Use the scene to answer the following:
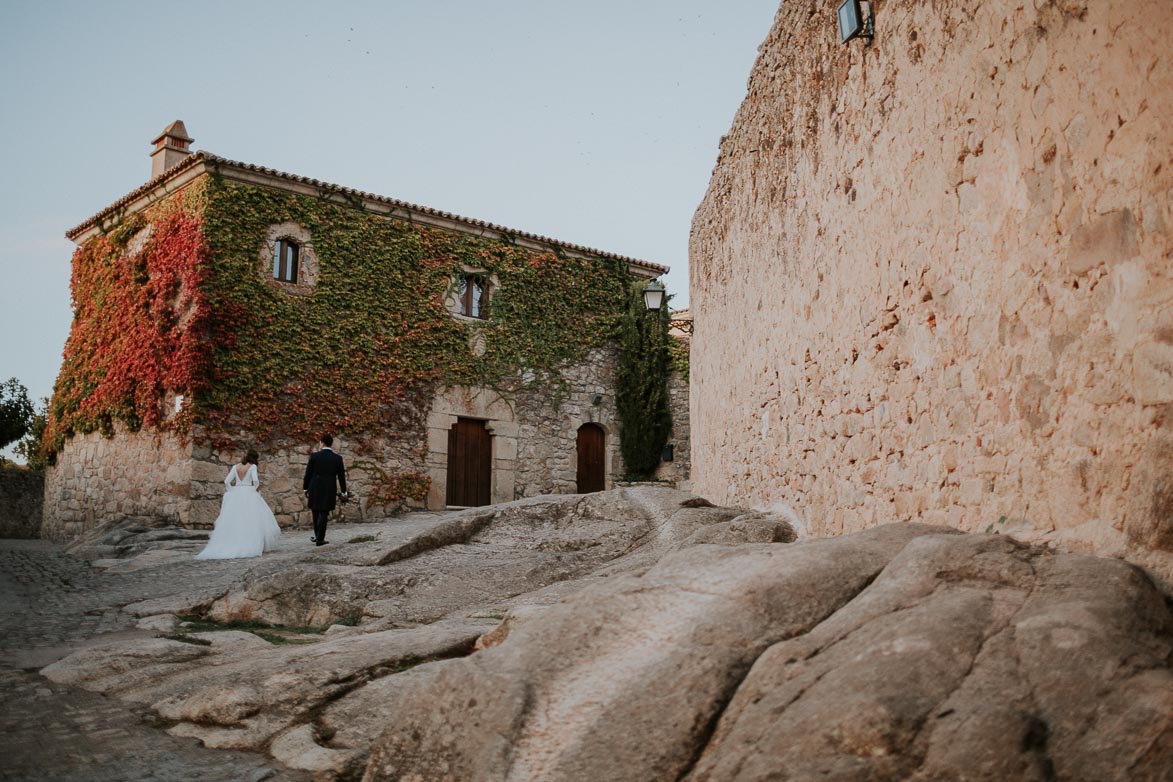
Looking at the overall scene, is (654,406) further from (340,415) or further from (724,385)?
(724,385)

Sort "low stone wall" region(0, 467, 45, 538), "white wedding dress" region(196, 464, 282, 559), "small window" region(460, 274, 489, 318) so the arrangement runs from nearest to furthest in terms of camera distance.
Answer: "white wedding dress" region(196, 464, 282, 559)
"small window" region(460, 274, 489, 318)
"low stone wall" region(0, 467, 45, 538)

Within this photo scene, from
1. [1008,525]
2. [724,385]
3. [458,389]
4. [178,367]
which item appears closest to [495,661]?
[1008,525]

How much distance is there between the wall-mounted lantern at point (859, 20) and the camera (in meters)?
5.22

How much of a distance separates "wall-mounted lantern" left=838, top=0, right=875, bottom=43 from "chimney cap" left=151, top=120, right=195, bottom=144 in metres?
16.8

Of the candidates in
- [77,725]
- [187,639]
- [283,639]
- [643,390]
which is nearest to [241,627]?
[187,639]

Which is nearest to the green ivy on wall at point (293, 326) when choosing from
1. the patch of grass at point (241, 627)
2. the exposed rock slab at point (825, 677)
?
the patch of grass at point (241, 627)

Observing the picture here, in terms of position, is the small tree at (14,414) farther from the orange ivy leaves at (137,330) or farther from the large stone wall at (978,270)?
Result: the large stone wall at (978,270)

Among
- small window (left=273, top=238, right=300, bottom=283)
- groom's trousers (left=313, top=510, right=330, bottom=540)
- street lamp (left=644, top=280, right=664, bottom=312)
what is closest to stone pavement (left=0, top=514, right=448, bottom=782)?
groom's trousers (left=313, top=510, right=330, bottom=540)

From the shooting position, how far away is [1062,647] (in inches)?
94.2

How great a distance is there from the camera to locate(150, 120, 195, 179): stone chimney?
18484mm

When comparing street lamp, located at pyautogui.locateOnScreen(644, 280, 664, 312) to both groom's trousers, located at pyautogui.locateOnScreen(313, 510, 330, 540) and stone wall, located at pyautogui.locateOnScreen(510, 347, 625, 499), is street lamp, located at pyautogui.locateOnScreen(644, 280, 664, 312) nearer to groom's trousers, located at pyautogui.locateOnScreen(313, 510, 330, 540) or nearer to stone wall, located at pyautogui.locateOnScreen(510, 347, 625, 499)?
groom's trousers, located at pyautogui.locateOnScreen(313, 510, 330, 540)

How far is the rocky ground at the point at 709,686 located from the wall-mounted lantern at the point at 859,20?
2957 mm

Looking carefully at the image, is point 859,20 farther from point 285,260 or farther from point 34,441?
point 34,441

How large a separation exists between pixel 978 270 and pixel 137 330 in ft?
51.8
